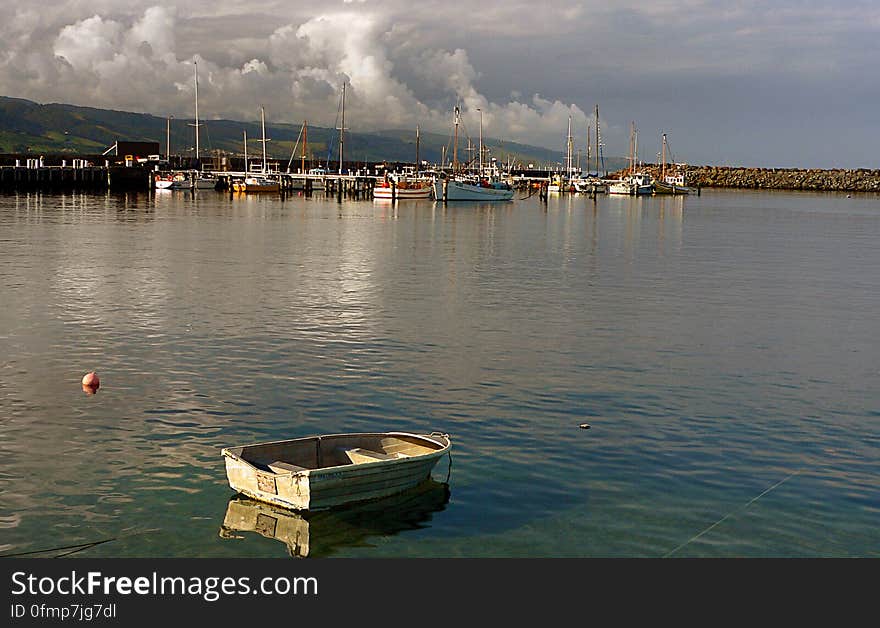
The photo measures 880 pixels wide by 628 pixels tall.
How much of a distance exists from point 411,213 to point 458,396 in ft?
316

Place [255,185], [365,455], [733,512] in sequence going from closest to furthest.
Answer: [733,512] < [365,455] < [255,185]

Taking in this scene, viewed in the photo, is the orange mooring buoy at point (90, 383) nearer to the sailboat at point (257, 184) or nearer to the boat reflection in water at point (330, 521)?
the boat reflection in water at point (330, 521)

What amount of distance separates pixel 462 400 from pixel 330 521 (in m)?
8.73

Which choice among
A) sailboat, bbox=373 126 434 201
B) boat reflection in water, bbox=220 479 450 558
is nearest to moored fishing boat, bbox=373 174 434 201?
sailboat, bbox=373 126 434 201

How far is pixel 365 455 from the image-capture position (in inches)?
800

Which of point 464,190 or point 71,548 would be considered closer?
point 71,548

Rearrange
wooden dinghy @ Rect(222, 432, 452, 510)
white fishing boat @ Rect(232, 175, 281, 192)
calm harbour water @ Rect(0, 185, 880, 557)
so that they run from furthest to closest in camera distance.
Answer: white fishing boat @ Rect(232, 175, 281, 192) → wooden dinghy @ Rect(222, 432, 452, 510) → calm harbour water @ Rect(0, 185, 880, 557)

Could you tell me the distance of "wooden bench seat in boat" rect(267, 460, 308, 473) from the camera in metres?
19.5

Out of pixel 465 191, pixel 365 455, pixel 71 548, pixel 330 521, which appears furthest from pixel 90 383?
pixel 465 191

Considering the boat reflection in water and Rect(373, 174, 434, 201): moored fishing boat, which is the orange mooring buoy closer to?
the boat reflection in water

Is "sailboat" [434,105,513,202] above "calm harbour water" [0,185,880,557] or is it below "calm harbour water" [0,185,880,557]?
above

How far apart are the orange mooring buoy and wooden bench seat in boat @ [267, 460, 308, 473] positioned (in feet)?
30.3

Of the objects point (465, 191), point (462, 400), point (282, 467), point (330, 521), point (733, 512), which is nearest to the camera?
point (330, 521)

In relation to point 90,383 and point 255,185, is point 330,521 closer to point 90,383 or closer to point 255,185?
point 90,383
